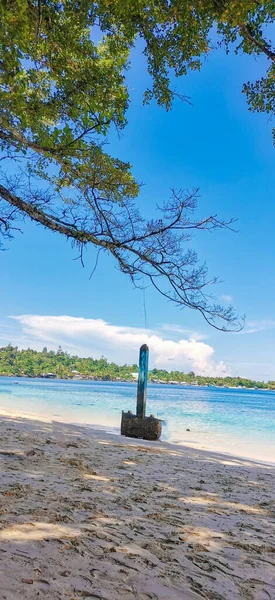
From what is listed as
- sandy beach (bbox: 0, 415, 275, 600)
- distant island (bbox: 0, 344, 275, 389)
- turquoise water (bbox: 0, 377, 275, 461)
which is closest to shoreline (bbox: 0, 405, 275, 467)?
turquoise water (bbox: 0, 377, 275, 461)

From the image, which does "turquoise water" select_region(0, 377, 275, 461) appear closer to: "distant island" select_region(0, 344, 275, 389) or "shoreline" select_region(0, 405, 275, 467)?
"shoreline" select_region(0, 405, 275, 467)

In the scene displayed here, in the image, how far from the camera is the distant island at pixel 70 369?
8762 cm

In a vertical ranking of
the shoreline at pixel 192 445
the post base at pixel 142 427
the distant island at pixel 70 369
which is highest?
the distant island at pixel 70 369

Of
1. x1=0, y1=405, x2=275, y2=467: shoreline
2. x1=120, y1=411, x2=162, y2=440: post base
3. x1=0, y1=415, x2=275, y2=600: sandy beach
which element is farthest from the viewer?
x1=120, y1=411, x2=162, y2=440: post base

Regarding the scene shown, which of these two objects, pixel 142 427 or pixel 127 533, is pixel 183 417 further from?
pixel 127 533

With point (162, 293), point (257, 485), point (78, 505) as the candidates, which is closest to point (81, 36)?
point (162, 293)

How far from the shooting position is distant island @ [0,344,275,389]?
8762 centimetres

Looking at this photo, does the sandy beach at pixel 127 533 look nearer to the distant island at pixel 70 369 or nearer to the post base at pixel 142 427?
the post base at pixel 142 427

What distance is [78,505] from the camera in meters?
2.79

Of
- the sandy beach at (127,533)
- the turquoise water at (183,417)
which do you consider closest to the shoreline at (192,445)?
the turquoise water at (183,417)

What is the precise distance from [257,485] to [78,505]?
2798 mm

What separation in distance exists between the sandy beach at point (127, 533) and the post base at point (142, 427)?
4.00 m

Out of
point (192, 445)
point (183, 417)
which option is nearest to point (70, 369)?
point (183, 417)

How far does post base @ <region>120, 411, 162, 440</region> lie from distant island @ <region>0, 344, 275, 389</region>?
71254mm
